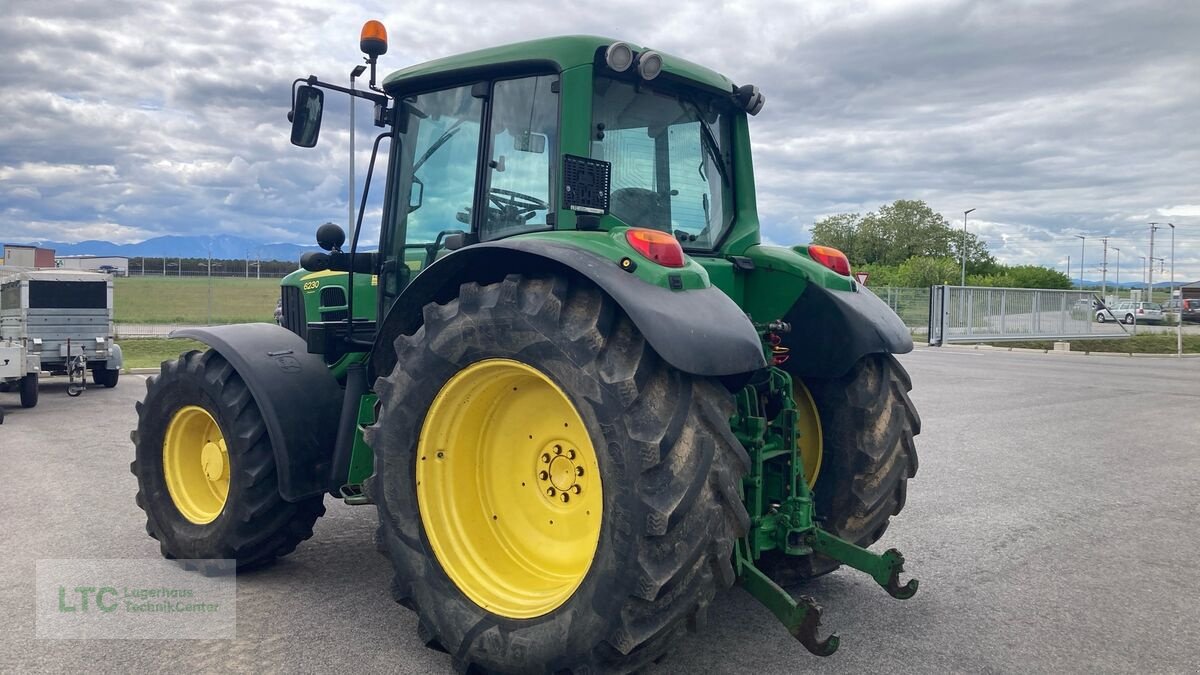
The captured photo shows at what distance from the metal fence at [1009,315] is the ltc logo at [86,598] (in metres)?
28.2

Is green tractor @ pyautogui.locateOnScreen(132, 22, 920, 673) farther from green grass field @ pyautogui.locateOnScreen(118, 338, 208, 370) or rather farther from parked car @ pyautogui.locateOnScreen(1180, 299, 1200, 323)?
parked car @ pyautogui.locateOnScreen(1180, 299, 1200, 323)

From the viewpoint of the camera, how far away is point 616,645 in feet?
9.89

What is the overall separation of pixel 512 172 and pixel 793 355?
166cm

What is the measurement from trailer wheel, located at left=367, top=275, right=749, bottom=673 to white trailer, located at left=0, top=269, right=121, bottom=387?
39.9 feet

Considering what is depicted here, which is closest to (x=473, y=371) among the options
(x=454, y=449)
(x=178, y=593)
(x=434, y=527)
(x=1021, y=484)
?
(x=454, y=449)

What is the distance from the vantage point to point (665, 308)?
309 centimetres

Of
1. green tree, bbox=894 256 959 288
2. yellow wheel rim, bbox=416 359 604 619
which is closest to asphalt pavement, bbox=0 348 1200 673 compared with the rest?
yellow wheel rim, bbox=416 359 604 619

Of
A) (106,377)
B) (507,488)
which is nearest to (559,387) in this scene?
(507,488)

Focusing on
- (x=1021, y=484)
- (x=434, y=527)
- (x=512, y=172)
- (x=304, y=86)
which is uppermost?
(x=304, y=86)

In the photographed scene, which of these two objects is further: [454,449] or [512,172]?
[512,172]

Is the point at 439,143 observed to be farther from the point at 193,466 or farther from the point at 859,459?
the point at 859,459

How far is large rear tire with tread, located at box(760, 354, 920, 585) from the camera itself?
14.4ft

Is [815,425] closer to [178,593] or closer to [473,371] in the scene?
[473,371]

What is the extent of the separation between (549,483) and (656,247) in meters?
1.04
